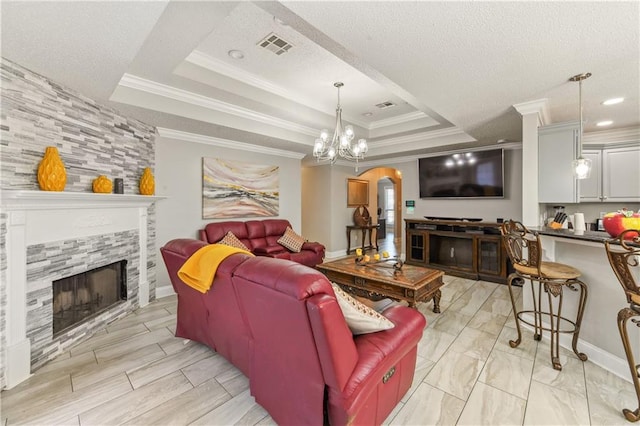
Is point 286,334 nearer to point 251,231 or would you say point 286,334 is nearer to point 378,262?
point 378,262

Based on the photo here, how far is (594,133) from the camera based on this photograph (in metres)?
4.40

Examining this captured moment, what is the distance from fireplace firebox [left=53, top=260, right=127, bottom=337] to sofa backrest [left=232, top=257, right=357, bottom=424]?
7.06 feet

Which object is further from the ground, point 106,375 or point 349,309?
point 349,309

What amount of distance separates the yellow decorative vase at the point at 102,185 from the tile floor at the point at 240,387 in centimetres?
148

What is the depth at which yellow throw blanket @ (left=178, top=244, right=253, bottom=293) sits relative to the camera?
169 cm

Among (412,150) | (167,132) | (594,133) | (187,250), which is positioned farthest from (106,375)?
(594,133)

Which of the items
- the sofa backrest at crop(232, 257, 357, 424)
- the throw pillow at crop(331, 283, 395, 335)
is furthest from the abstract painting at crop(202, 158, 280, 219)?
the throw pillow at crop(331, 283, 395, 335)

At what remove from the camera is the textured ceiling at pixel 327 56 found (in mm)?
1591

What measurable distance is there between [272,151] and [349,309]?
14.5 feet

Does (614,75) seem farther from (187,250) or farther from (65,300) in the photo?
(65,300)

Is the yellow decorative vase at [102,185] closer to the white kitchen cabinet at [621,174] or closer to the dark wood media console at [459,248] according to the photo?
the dark wood media console at [459,248]

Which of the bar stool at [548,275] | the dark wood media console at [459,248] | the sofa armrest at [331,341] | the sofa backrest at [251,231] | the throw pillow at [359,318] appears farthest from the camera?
the dark wood media console at [459,248]

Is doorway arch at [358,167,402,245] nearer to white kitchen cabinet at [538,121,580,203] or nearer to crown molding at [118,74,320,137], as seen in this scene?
crown molding at [118,74,320,137]

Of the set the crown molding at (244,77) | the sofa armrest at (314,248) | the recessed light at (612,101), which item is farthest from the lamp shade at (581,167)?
the sofa armrest at (314,248)
